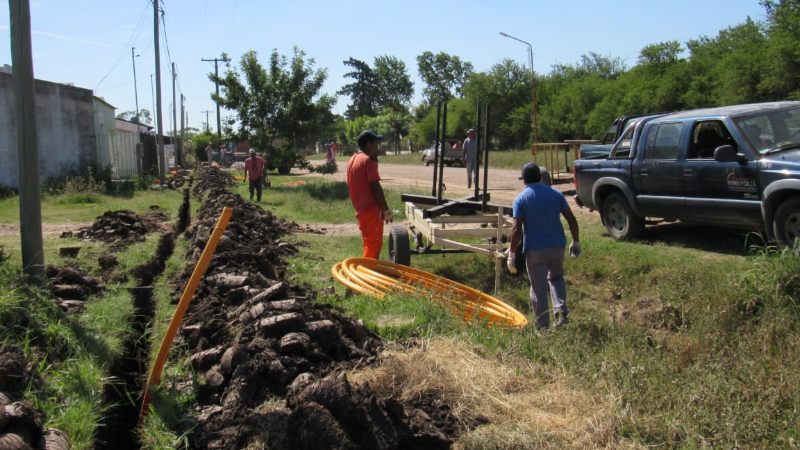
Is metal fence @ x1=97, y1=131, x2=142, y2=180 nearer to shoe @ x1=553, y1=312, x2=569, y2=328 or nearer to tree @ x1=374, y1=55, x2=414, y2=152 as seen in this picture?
shoe @ x1=553, y1=312, x2=569, y2=328

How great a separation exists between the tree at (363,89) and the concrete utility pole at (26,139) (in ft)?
306

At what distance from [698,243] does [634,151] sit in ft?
5.54

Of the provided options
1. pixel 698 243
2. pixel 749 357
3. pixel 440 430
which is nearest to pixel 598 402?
pixel 440 430

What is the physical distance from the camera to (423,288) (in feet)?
23.8

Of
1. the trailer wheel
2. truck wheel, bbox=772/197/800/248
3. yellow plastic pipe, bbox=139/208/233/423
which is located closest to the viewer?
yellow plastic pipe, bbox=139/208/233/423

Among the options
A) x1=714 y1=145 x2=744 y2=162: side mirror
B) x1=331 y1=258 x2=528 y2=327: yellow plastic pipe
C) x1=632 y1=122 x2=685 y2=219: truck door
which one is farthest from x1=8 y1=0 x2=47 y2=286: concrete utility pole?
x1=632 y1=122 x2=685 y2=219: truck door

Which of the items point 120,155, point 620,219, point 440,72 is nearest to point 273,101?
point 120,155

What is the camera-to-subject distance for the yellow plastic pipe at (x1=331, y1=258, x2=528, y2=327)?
21.7ft

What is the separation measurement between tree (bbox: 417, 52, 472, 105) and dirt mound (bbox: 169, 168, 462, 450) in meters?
84.9

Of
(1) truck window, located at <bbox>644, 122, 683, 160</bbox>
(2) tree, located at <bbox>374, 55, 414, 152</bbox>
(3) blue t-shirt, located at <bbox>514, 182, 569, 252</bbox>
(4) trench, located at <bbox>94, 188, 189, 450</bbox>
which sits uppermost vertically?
(2) tree, located at <bbox>374, 55, 414, 152</bbox>

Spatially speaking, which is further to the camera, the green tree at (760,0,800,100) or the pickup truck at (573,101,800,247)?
the green tree at (760,0,800,100)

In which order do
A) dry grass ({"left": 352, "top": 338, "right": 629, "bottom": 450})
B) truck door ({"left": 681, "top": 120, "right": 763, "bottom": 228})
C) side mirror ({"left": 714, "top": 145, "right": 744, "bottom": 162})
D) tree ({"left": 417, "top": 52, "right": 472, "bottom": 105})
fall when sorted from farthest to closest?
tree ({"left": 417, "top": 52, "right": 472, "bottom": 105}), truck door ({"left": 681, "top": 120, "right": 763, "bottom": 228}), side mirror ({"left": 714, "top": 145, "right": 744, "bottom": 162}), dry grass ({"left": 352, "top": 338, "right": 629, "bottom": 450})

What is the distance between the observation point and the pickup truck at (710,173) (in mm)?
8312

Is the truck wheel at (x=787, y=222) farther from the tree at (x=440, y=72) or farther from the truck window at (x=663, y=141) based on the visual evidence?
the tree at (x=440, y=72)
